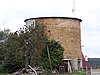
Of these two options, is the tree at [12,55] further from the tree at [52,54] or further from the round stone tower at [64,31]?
the round stone tower at [64,31]

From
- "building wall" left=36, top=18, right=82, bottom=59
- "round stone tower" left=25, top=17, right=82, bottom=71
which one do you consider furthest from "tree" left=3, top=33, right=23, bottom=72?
"building wall" left=36, top=18, right=82, bottom=59

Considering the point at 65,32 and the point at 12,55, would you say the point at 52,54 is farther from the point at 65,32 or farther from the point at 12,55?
the point at 12,55

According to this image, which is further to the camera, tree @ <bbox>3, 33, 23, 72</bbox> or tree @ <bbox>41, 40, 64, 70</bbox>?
tree @ <bbox>41, 40, 64, 70</bbox>

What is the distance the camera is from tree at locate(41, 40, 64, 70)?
48.7 meters

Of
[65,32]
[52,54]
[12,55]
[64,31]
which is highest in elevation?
[64,31]

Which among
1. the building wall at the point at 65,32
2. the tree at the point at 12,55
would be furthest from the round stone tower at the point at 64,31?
the tree at the point at 12,55

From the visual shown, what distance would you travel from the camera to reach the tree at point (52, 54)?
48719 millimetres

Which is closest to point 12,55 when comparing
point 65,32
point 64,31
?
point 64,31

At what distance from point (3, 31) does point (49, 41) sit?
24381 millimetres

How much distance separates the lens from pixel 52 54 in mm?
49125

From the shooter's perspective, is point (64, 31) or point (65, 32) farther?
point (65, 32)

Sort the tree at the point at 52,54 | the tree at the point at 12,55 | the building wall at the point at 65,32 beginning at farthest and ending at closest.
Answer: the building wall at the point at 65,32 < the tree at the point at 52,54 < the tree at the point at 12,55

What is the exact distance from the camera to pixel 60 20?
51.5 meters

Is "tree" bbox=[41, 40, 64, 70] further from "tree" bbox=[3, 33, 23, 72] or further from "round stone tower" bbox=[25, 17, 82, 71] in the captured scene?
"tree" bbox=[3, 33, 23, 72]
